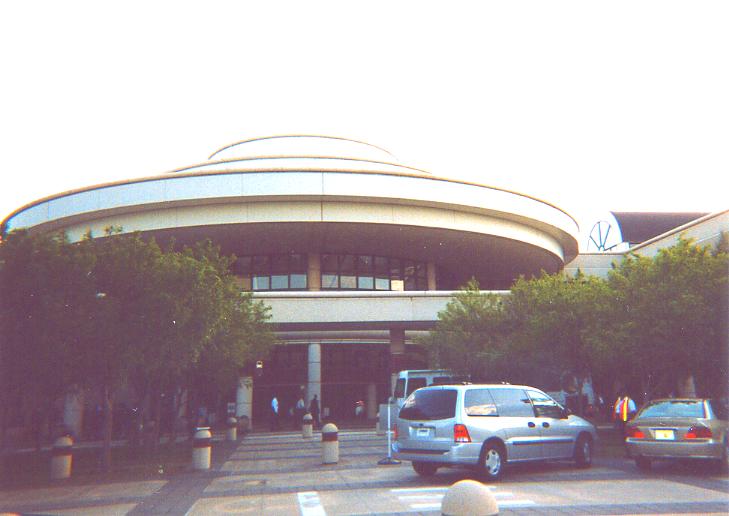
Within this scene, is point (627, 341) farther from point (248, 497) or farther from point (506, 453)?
point (248, 497)

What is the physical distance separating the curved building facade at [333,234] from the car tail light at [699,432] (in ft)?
61.1

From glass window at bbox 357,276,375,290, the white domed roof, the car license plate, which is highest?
the white domed roof

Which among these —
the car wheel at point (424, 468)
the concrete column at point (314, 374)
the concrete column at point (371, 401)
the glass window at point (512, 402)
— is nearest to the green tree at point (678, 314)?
the glass window at point (512, 402)

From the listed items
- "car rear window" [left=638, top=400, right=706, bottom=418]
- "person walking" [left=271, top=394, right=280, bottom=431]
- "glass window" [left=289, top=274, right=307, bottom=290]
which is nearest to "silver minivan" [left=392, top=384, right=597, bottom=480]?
"car rear window" [left=638, top=400, right=706, bottom=418]

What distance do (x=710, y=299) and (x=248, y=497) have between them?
1224 cm

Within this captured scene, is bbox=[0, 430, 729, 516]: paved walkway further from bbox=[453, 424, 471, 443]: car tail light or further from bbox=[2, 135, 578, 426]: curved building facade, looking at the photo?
bbox=[2, 135, 578, 426]: curved building facade

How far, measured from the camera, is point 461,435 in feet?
42.0

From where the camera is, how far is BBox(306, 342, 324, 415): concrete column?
38250mm

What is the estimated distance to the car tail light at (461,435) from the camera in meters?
12.8

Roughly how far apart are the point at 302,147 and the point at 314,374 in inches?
616

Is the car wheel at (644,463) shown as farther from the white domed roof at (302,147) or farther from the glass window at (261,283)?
the white domed roof at (302,147)

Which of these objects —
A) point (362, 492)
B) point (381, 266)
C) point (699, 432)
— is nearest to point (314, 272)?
point (381, 266)

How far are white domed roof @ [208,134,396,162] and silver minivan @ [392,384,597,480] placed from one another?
3218cm

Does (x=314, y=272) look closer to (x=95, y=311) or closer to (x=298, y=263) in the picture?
(x=298, y=263)
